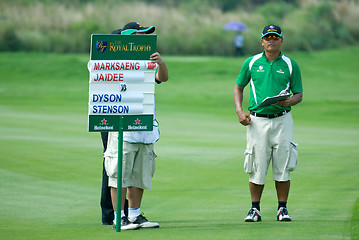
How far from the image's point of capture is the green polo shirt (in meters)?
7.66

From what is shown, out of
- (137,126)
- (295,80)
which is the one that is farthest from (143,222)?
(295,80)

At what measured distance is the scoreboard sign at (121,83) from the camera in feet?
22.5

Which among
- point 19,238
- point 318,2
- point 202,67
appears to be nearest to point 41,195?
point 19,238

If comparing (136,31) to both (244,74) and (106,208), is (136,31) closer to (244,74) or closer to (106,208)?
(244,74)

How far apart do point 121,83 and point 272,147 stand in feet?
6.02

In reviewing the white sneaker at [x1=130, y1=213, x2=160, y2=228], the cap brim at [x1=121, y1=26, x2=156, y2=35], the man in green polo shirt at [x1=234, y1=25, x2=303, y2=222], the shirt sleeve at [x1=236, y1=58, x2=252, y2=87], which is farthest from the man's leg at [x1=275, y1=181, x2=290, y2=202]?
the cap brim at [x1=121, y1=26, x2=156, y2=35]

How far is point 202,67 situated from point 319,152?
21438mm

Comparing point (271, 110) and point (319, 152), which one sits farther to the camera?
point (319, 152)

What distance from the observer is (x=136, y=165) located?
743 centimetres

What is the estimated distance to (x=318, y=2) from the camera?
48.9 m

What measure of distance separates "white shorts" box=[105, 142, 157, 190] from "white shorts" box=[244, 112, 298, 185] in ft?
3.51

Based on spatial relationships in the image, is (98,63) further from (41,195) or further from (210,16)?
(210,16)

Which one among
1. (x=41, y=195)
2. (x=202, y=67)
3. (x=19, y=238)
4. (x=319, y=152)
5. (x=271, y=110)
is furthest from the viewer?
(x=202, y=67)

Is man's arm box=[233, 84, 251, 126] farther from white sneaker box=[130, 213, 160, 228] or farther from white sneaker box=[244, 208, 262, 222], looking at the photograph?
white sneaker box=[130, 213, 160, 228]
